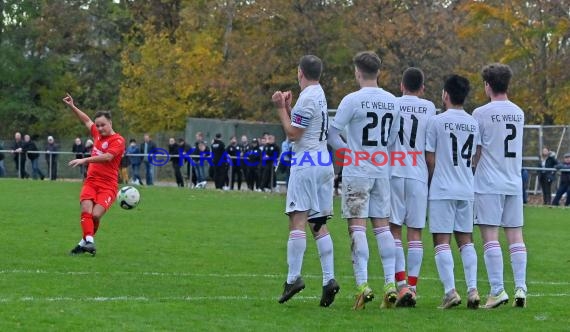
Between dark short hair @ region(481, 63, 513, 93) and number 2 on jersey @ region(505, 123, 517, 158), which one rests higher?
dark short hair @ region(481, 63, 513, 93)

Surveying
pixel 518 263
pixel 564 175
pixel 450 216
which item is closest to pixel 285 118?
pixel 450 216

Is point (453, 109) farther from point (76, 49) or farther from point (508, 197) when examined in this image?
point (76, 49)

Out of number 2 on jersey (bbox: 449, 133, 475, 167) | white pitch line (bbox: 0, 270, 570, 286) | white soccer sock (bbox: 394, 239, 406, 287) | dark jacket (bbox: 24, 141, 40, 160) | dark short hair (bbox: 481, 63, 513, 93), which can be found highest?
dark short hair (bbox: 481, 63, 513, 93)

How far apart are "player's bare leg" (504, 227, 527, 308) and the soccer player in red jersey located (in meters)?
5.99

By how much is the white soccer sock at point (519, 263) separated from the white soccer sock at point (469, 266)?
46 centimetres

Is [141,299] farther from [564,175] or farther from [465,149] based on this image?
[564,175]

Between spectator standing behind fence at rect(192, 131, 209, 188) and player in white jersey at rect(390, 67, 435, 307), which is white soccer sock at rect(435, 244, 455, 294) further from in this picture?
spectator standing behind fence at rect(192, 131, 209, 188)

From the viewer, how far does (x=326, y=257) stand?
10.7 metres

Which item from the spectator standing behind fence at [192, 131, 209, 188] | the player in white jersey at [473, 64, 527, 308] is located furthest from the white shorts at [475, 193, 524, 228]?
the spectator standing behind fence at [192, 131, 209, 188]

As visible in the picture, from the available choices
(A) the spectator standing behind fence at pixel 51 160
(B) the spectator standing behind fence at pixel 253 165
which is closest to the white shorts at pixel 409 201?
(B) the spectator standing behind fence at pixel 253 165

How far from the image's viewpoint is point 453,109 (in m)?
11.0

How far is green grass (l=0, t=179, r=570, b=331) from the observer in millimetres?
9508

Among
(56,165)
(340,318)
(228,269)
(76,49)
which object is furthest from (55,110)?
(340,318)

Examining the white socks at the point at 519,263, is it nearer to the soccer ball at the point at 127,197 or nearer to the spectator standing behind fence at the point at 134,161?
the soccer ball at the point at 127,197
